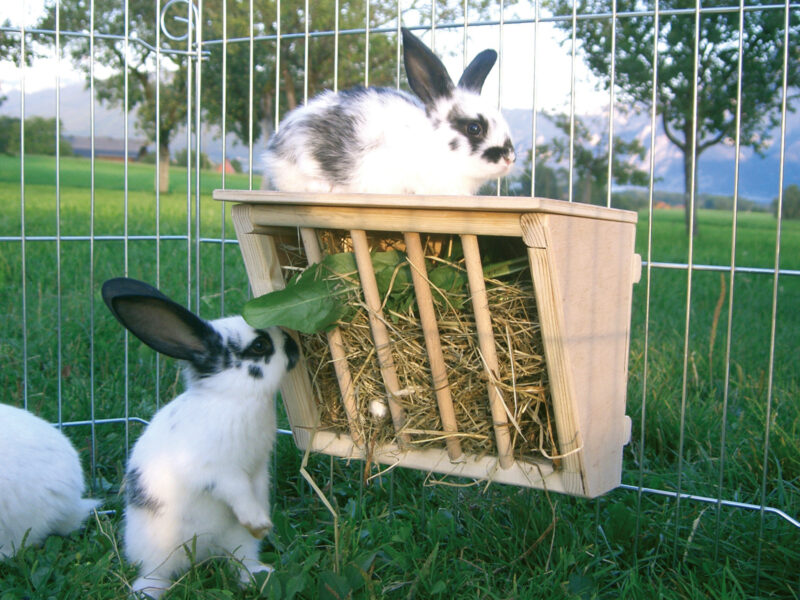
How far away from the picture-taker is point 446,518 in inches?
107

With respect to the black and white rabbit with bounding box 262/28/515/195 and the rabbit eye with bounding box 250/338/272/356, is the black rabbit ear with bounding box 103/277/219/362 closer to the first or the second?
the rabbit eye with bounding box 250/338/272/356

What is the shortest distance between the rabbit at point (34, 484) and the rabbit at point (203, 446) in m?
0.36

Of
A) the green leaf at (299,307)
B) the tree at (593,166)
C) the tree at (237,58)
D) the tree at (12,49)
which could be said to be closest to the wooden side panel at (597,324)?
Result: the green leaf at (299,307)

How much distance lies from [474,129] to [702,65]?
6.44 metres

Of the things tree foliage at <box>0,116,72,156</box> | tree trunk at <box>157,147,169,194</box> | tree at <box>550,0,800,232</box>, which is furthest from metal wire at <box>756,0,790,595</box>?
tree trunk at <box>157,147,169,194</box>

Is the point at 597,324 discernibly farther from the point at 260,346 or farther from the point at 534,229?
the point at 260,346

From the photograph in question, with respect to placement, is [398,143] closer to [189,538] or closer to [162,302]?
[162,302]

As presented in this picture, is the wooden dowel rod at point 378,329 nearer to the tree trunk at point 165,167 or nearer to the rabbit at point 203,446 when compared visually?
the rabbit at point 203,446

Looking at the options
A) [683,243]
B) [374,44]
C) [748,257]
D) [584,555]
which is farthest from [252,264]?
[683,243]

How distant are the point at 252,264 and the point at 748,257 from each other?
577 centimetres

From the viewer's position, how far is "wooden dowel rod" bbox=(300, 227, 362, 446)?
2.12 meters

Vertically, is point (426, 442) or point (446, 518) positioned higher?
point (426, 442)

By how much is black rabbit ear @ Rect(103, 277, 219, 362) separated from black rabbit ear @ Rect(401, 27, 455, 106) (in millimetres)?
938

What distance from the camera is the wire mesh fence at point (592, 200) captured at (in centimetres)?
261
